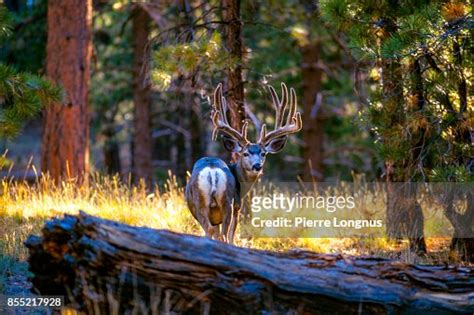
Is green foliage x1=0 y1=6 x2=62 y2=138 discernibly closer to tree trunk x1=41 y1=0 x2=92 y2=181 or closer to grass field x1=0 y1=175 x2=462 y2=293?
grass field x1=0 y1=175 x2=462 y2=293

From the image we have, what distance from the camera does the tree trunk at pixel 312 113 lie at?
20844 mm

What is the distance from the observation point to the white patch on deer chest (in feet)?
27.3

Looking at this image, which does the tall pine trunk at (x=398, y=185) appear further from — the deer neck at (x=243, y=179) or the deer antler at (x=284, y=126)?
the deer neck at (x=243, y=179)

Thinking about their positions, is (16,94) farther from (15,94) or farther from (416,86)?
(416,86)

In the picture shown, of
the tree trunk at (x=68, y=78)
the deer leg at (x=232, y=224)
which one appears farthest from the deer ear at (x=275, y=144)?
the tree trunk at (x=68, y=78)

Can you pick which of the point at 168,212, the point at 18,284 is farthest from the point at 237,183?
the point at 18,284

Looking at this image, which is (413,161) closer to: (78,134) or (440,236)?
(440,236)

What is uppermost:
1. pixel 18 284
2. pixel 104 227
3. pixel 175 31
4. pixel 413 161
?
pixel 175 31

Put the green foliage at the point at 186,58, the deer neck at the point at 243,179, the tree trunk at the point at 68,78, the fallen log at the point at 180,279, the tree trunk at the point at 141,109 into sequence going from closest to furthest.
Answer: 1. the fallen log at the point at 180,279
2. the deer neck at the point at 243,179
3. the green foliage at the point at 186,58
4. the tree trunk at the point at 68,78
5. the tree trunk at the point at 141,109

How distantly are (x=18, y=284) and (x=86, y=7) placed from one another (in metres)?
6.45

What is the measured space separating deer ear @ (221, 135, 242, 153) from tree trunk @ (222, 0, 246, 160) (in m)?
1.53

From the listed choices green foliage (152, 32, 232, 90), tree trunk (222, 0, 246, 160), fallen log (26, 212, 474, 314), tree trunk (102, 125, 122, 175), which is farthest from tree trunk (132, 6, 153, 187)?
fallen log (26, 212, 474, 314)

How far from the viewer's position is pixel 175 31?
472 inches

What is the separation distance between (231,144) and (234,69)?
1.87 meters
